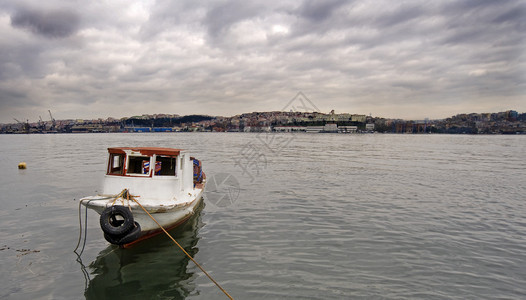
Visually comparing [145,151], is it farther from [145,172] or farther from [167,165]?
[167,165]

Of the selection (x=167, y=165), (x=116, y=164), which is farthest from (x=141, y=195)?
(x=167, y=165)

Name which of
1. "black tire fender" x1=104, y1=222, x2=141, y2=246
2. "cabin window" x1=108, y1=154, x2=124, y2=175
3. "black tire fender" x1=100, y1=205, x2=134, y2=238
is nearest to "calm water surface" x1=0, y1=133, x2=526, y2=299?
"black tire fender" x1=104, y1=222, x2=141, y2=246

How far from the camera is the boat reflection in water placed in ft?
28.2

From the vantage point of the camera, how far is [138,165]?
13250 millimetres

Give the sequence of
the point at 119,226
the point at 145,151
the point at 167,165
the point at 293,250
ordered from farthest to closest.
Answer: the point at 167,165
the point at 145,151
the point at 293,250
the point at 119,226

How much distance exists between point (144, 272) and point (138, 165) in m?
5.23

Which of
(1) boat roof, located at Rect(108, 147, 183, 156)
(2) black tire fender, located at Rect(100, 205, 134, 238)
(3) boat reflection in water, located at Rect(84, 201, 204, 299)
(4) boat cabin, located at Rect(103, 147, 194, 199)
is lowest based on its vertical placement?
(3) boat reflection in water, located at Rect(84, 201, 204, 299)

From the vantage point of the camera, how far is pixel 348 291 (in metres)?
8.59

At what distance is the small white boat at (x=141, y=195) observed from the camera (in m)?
10.3

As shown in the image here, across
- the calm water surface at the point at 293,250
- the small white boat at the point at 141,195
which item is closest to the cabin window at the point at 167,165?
the small white boat at the point at 141,195

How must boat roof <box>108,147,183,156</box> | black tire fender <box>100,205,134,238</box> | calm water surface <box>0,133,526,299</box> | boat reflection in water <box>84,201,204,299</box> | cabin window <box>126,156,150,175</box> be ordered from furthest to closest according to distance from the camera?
cabin window <box>126,156,150,175</box>
boat roof <box>108,147,183,156</box>
black tire fender <box>100,205,134,238</box>
calm water surface <box>0,133,526,299</box>
boat reflection in water <box>84,201,204,299</box>

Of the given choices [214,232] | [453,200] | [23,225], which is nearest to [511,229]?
[453,200]

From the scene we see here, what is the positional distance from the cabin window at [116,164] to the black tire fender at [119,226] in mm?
Result: 2278

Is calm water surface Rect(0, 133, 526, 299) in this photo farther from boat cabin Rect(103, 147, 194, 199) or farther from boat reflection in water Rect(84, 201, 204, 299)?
boat cabin Rect(103, 147, 194, 199)
